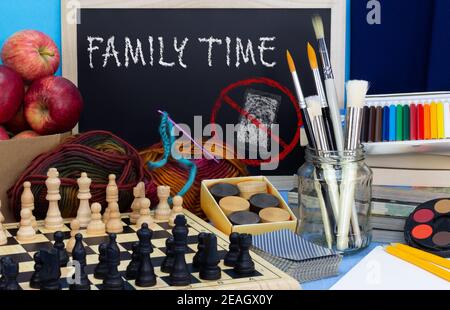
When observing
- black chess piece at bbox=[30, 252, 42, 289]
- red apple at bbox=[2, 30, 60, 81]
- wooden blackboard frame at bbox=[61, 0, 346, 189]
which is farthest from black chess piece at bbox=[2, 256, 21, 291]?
wooden blackboard frame at bbox=[61, 0, 346, 189]

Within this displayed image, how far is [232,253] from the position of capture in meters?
0.91

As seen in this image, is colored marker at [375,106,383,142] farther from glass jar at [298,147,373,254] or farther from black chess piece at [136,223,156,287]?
black chess piece at [136,223,156,287]

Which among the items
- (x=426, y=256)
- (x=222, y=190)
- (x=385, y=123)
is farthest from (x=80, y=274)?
(x=385, y=123)

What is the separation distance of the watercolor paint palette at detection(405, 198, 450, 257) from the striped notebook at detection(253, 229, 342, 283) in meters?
0.16

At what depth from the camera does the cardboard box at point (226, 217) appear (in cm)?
105

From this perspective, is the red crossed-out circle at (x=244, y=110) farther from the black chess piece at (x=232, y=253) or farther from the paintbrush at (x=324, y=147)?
the black chess piece at (x=232, y=253)

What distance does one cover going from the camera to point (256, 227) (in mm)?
1048

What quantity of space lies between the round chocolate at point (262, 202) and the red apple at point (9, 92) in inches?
15.8

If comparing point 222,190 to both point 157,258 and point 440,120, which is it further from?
point 440,120

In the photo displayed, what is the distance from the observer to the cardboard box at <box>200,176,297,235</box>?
1047 millimetres

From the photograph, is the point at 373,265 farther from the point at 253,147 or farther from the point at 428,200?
the point at 253,147

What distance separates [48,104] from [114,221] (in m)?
0.23

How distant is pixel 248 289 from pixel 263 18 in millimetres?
662

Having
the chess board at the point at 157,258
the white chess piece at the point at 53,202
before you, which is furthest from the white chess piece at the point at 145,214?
the white chess piece at the point at 53,202
